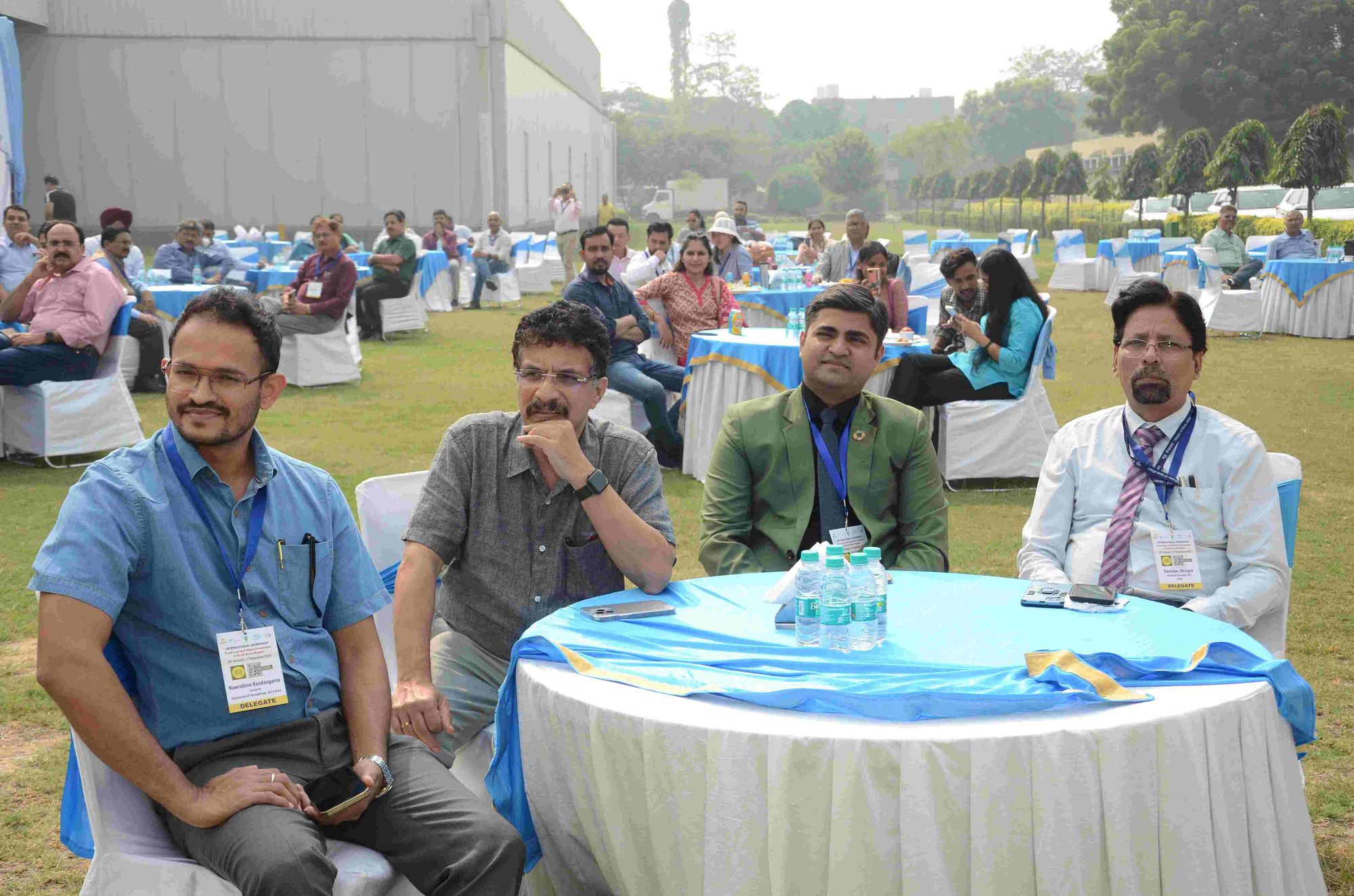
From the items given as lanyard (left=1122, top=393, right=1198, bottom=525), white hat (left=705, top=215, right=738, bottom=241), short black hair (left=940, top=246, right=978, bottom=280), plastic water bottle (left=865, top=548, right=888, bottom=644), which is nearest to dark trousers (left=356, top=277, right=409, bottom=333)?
white hat (left=705, top=215, right=738, bottom=241)

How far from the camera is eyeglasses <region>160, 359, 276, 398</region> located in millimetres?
2219

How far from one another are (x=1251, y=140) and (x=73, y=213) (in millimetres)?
19237

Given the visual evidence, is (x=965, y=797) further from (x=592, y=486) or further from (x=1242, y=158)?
(x=1242, y=158)

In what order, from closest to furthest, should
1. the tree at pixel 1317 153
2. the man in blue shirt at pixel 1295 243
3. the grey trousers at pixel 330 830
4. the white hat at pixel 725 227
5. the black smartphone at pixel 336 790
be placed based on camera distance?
1. the grey trousers at pixel 330 830
2. the black smartphone at pixel 336 790
3. the white hat at pixel 725 227
4. the man in blue shirt at pixel 1295 243
5. the tree at pixel 1317 153

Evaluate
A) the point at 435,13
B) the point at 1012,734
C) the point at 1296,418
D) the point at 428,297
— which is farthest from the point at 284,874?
the point at 435,13

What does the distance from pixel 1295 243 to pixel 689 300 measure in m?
10.5

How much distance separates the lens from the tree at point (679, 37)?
146m

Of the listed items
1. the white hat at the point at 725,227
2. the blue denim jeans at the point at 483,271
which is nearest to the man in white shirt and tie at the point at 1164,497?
the white hat at the point at 725,227

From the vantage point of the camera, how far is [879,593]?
2.39 m

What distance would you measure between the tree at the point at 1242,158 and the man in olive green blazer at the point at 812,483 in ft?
68.7

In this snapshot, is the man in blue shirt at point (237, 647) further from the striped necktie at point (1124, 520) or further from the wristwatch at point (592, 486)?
the striped necktie at point (1124, 520)

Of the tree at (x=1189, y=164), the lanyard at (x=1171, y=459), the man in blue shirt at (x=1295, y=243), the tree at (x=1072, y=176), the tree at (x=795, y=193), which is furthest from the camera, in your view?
the tree at (x=795, y=193)

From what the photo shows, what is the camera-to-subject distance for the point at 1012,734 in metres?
1.83

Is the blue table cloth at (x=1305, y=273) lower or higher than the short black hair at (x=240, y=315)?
lower
